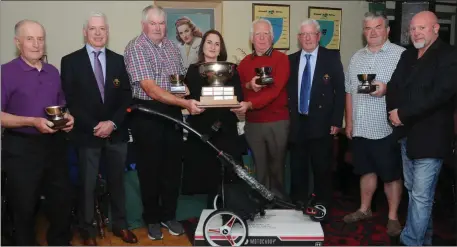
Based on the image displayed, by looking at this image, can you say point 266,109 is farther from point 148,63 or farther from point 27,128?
point 27,128

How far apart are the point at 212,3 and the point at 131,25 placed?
36.3 inches

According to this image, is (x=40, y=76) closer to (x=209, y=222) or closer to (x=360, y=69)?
(x=209, y=222)

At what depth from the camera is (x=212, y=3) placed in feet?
15.0

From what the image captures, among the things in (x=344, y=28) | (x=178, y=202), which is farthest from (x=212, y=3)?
(x=178, y=202)

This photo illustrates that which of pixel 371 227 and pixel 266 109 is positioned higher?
pixel 266 109

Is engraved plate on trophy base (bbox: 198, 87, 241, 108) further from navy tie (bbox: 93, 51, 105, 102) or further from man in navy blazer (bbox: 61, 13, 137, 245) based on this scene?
navy tie (bbox: 93, 51, 105, 102)

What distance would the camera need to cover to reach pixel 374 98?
128 inches

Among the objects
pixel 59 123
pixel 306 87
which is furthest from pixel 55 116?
pixel 306 87

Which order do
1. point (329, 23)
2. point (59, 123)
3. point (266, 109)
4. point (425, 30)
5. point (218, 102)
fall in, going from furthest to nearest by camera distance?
point (329, 23) < point (266, 109) < point (218, 102) < point (425, 30) < point (59, 123)

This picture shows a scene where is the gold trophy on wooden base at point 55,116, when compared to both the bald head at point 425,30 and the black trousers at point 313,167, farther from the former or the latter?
the bald head at point 425,30

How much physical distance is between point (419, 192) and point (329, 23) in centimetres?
285

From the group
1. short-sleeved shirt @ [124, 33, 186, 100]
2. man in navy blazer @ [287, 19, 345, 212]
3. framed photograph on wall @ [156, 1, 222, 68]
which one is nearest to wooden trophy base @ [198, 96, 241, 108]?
short-sleeved shirt @ [124, 33, 186, 100]

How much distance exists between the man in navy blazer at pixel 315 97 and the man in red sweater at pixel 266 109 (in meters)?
0.14

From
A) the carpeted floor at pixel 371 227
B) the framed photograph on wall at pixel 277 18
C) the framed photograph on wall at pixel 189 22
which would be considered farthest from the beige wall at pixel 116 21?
the carpeted floor at pixel 371 227
